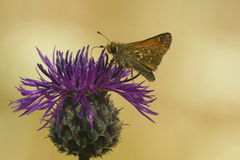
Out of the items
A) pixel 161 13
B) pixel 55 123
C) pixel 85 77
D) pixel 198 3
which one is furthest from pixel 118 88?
pixel 198 3

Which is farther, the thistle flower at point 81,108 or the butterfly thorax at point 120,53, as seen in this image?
the butterfly thorax at point 120,53

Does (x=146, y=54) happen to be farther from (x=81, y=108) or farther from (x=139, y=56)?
(x=81, y=108)

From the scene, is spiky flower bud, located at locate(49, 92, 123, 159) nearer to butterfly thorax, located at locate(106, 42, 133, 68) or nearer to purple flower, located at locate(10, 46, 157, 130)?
purple flower, located at locate(10, 46, 157, 130)

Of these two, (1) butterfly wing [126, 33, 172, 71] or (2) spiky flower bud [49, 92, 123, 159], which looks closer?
(2) spiky flower bud [49, 92, 123, 159]

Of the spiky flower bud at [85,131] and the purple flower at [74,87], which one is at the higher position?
the purple flower at [74,87]

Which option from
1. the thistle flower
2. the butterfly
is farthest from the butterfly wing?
the thistle flower

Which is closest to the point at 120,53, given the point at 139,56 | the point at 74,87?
the point at 139,56

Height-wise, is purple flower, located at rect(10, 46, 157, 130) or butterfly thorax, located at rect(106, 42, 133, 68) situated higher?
butterfly thorax, located at rect(106, 42, 133, 68)

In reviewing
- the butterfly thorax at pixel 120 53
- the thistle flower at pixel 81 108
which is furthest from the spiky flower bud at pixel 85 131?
the butterfly thorax at pixel 120 53

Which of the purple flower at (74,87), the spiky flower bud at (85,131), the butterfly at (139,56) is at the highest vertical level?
the butterfly at (139,56)

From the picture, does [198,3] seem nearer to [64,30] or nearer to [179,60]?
[179,60]

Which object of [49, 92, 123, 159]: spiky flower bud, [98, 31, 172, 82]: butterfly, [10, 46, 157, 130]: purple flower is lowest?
[49, 92, 123, 159]: spiky flower bud

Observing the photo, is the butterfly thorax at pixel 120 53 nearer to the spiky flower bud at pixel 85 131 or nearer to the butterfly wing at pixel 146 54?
the butterfly wing at pixel 146 54
